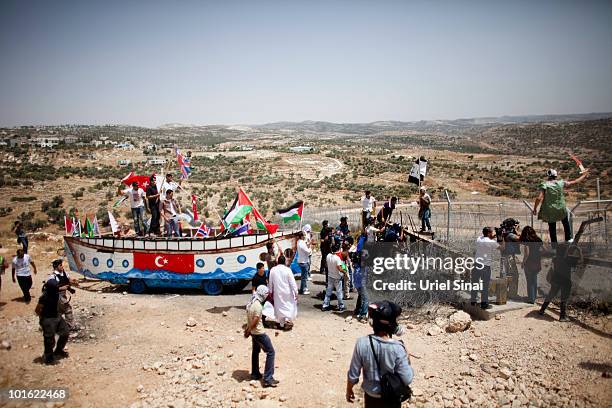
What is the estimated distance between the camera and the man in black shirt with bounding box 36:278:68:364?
7.51m

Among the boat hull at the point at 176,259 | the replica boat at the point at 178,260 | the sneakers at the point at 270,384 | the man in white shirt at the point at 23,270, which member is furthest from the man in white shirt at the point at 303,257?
the man in white shirt at the point at 23,270

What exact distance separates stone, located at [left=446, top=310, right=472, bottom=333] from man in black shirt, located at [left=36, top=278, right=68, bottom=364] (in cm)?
755

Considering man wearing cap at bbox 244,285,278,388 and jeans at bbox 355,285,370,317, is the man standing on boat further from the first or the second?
man wearing cap at bbox 244,285,278,388

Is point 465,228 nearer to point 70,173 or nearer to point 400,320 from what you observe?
point 400,320

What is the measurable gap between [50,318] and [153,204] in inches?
247

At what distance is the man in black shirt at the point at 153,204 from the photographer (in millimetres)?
13438

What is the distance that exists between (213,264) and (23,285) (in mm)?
5308

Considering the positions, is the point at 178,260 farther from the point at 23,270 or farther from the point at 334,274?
the point at 334,274

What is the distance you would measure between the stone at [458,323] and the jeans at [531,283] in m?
1.50

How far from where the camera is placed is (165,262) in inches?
465

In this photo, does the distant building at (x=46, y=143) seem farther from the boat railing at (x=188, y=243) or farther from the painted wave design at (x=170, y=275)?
the boat railing at (x=188, y=243)

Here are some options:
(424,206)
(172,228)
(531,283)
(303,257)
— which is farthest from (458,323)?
(172,228)

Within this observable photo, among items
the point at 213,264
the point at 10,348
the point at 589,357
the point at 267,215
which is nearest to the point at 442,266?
the point at 589,357

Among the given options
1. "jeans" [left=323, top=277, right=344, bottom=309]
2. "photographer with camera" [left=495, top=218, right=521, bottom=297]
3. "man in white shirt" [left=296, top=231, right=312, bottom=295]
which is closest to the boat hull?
"man in white shirt" [left=296, top=231, right=312, bottom=295]
